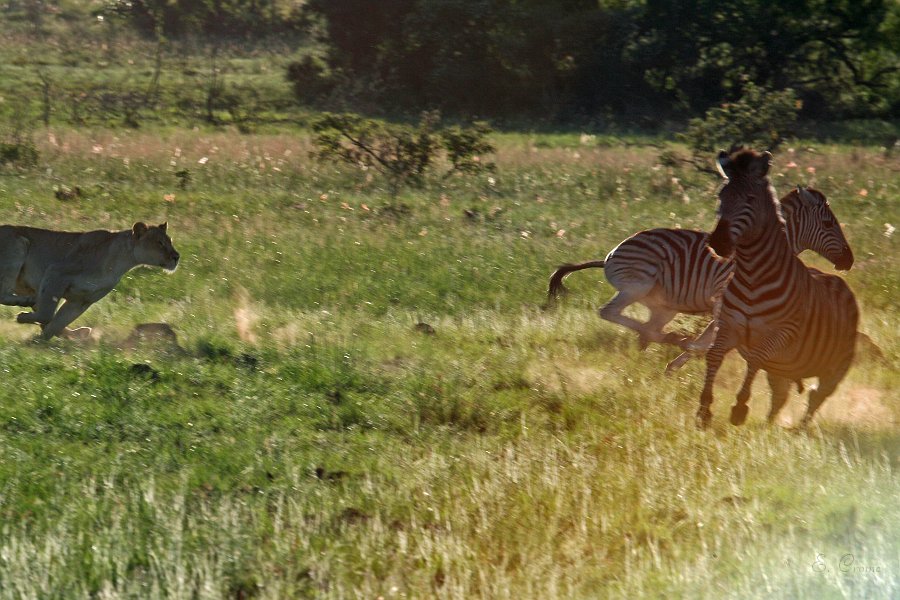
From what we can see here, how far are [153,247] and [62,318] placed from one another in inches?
48.0

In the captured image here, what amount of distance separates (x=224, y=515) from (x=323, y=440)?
1954 millimetres

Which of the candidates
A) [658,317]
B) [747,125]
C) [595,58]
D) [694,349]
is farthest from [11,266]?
[595,58]

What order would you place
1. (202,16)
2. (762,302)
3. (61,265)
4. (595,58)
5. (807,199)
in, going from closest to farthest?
1. (762,302)
2. (807,199)
3. (61,265)
4. (595,58)
5. (202,16)

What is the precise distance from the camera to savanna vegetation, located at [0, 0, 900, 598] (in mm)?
6648

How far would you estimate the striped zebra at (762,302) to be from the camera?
8797 mm

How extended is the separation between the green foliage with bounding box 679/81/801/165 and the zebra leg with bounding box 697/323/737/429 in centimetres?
1764

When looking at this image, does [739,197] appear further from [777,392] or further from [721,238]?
[777,392]

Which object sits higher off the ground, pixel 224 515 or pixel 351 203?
pixel 224 515

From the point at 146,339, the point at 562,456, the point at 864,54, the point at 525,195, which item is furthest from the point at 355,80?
the point at 562,456

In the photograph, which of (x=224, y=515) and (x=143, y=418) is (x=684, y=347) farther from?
(x=224, y=515)

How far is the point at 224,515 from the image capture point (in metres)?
7.15

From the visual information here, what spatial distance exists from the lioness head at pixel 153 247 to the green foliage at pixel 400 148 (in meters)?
10.8

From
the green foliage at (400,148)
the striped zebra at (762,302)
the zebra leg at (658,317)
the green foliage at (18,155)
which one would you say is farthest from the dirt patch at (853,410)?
the green foliage at (18,155)

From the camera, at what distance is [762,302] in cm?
911
